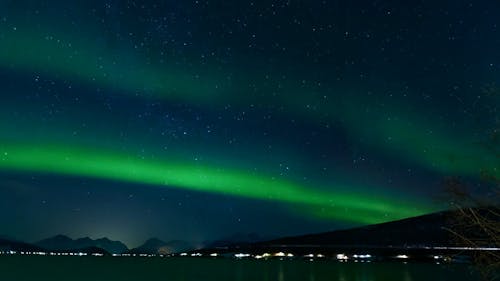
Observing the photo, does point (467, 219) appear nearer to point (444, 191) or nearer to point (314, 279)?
point (444, 191)

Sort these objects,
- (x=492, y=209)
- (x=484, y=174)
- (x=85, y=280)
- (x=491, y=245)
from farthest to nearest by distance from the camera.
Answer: (x=85, y=280) → (x=491, y=245) → (x=492, y=209) → (x=484, y=174)

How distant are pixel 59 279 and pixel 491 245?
447 ft

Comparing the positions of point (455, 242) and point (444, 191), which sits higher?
point (444, 191)

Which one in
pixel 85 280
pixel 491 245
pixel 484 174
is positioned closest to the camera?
pixel 484 174

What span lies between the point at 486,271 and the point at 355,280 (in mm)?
Answer: 131234

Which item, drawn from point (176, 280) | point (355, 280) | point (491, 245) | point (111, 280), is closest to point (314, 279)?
point (355, 280)

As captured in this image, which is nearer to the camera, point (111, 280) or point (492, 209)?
point (492, 209)

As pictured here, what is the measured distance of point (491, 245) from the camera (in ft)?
44.0

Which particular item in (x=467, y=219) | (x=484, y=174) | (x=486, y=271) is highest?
(x=484, y=174)

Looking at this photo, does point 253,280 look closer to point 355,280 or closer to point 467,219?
point 355,280

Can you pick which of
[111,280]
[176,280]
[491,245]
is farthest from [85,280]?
[491,245]

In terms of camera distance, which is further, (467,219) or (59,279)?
(59,279)

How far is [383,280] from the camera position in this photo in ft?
447

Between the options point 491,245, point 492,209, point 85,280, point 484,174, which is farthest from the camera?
point 85,280
